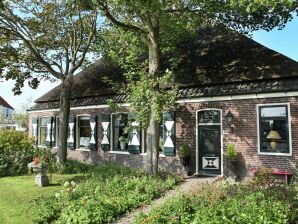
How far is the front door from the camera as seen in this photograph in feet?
48.6

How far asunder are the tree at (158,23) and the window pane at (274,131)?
3810 mm

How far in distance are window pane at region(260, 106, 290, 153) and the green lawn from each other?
8.00 metres

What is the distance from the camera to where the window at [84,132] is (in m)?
20.9

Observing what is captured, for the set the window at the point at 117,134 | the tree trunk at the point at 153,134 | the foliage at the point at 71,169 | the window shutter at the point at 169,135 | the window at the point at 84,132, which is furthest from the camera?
the window at the point at 84,132

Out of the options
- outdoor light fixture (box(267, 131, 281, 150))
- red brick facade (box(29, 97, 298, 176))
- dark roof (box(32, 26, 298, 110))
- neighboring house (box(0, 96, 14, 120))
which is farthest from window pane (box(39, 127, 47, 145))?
neighboring house (box(0, 96, 14, 120))

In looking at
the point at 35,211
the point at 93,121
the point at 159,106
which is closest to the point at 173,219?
the point at 35,211

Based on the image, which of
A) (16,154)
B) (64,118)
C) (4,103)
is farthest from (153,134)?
(4,103)

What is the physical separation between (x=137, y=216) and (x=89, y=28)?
12864mm

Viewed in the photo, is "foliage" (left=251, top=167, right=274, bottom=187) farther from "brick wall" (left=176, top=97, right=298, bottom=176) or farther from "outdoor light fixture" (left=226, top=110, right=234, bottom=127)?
"outdoor light fixture" (left=226, top=110, right=234, bottom=127)

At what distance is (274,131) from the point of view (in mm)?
13164

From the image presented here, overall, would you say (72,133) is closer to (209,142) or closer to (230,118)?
(209,142)

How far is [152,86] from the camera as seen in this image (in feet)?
44.0

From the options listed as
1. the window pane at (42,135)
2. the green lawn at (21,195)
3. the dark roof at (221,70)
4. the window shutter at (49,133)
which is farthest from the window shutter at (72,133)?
the green lawn at (21,195)

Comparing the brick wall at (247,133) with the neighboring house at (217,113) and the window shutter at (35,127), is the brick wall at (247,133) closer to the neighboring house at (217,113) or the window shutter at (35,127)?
the neighboring house at (217,113)
